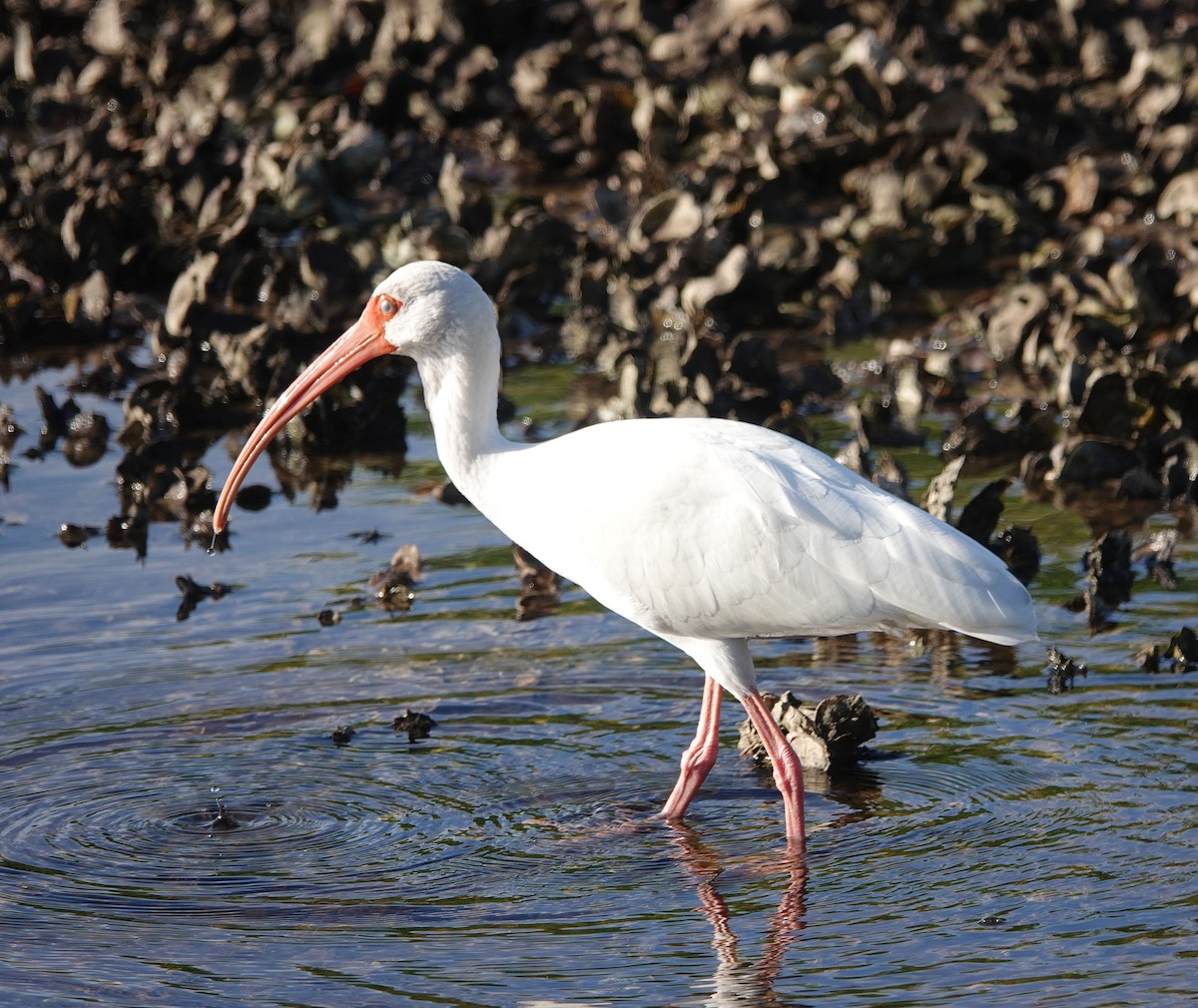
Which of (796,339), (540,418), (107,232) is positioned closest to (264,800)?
(540,418)

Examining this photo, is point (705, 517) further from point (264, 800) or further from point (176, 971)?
point (176, 971)

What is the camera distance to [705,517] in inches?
239

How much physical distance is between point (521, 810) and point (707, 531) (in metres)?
1.09

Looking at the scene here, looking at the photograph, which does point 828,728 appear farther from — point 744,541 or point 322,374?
point 322,374

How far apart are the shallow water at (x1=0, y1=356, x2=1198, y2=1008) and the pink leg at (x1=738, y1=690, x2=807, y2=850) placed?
9 cm

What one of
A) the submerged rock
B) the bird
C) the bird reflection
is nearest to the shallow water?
the bird reflection

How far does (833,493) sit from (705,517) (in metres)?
0.41

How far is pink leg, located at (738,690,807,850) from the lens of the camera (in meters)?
5.95

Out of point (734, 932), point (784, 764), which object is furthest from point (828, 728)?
point (734, 932)

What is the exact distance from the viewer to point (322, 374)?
684 cm

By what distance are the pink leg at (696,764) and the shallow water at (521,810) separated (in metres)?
0.11

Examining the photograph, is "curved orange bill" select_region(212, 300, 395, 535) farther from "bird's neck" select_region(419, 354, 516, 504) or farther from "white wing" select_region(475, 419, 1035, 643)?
"white wing" select_region(475, 419, 1035, 643)

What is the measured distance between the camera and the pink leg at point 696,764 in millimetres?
6223

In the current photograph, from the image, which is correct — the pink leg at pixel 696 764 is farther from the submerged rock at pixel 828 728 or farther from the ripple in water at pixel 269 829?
the submerged rock at pixel 828 728
